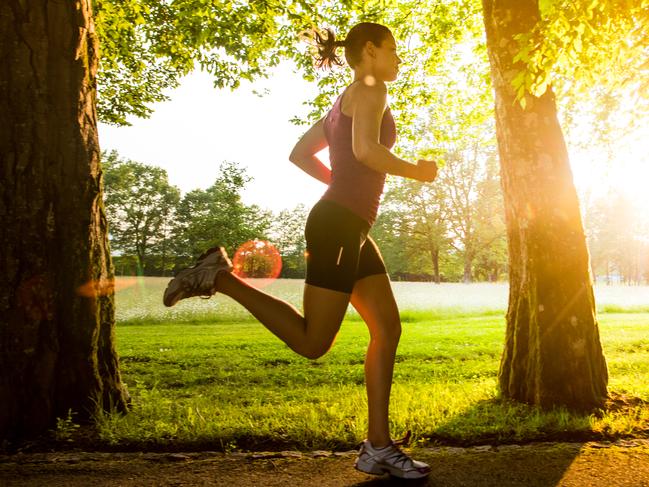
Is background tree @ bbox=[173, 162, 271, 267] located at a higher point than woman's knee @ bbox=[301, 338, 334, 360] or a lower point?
higher

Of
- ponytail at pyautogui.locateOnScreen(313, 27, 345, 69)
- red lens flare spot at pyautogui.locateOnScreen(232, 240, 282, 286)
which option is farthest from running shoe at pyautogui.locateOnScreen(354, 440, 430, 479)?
red lens flare spot at pyautogui.locateOnScreen(232, 240, 282, 286)

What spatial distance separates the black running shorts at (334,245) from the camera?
2742 mm

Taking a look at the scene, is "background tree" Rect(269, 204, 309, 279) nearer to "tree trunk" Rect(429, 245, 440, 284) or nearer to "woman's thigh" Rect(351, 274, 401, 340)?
"tree trunk" Rect(429, 245, 440, 284)

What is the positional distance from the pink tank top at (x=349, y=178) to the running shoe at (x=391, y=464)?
1.25 meters

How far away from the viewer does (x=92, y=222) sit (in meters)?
3.89

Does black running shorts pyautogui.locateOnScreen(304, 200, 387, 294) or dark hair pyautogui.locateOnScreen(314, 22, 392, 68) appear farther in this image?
dark hair pyautogui.locateOnScreen(314, 22, 392, 68)

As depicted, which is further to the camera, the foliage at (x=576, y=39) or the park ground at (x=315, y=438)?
the foliage at (x=576, y=39)

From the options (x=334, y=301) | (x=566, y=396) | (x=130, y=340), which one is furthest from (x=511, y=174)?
(x=130, y=340)

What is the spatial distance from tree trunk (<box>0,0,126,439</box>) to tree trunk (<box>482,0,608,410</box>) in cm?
340

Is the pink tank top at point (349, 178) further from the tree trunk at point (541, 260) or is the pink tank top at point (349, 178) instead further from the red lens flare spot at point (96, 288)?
the tree trunk at point (541, 260)

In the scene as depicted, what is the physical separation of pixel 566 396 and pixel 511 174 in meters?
1.94

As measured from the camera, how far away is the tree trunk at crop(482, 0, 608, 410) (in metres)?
4.48

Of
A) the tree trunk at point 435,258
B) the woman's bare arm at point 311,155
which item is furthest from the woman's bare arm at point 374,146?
the tree trunk at point 435,258

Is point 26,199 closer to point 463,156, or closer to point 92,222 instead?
point 92,222
